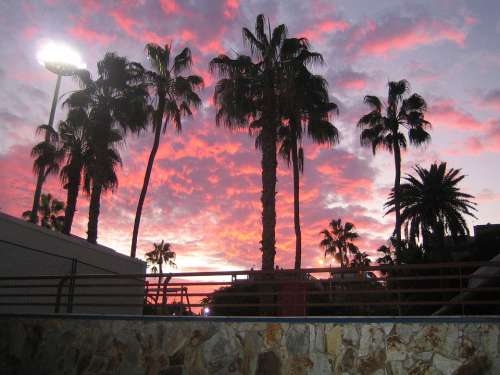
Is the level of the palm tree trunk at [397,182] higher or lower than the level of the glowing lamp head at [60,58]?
lower

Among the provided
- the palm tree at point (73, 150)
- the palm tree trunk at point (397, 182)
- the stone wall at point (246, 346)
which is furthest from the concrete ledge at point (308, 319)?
the palm tree trunk at point (397, 182)

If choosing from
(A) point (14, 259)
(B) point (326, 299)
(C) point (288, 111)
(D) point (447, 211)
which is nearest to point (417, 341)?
(A) point (14, 259)

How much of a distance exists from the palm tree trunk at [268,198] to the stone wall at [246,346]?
1005cm

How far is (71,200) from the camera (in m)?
30.8

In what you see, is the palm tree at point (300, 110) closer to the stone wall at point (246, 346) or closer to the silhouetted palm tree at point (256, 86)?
the silhouetted palm tree at point (256, 86)

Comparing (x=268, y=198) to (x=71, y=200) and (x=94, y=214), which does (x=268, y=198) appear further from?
(x=71, y=200)

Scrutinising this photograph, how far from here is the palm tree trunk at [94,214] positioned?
28.0 metres

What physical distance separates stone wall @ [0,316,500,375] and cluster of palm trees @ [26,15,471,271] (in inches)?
413

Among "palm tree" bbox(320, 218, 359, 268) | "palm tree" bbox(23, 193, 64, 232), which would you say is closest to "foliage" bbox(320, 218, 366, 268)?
"palm tree" bbox(320, 218, 359, 268)

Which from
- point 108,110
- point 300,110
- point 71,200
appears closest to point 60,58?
point 108,110

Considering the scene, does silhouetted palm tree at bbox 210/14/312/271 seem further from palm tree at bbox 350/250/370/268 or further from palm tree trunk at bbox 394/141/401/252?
palm tree at bbox 350/250/370/268

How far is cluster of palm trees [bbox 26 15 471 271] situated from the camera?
81.6ft

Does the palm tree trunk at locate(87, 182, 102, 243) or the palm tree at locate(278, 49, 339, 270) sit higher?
the palm tree at locate(278, 49, 339, 270)

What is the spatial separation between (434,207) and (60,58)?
31.2 metres
